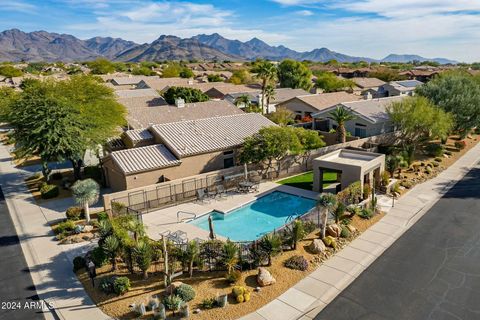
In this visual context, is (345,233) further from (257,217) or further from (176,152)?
(176,152)

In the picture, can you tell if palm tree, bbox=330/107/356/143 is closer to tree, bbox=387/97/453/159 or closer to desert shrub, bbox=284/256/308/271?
tree, bbox=387/97/453/159

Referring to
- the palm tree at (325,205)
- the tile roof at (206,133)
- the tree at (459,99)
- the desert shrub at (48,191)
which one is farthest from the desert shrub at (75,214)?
the tree at (459,99)

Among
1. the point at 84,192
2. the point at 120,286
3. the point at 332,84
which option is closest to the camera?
the point at 120,286

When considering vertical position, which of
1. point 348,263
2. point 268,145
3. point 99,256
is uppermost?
point 268,145

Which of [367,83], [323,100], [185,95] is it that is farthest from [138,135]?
[367,83]

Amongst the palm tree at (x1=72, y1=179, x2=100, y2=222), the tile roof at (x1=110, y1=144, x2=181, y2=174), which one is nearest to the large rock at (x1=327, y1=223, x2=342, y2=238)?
the tile roof at (x1=110, y1=144, x2=181, y2=174)

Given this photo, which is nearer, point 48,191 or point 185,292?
point 185,292
